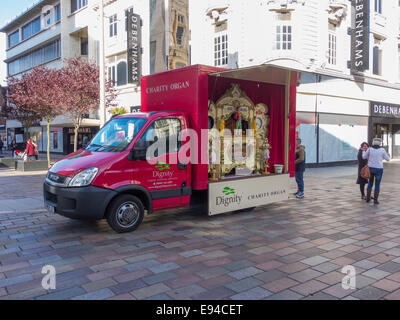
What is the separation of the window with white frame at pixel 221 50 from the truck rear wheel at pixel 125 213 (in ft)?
47.7

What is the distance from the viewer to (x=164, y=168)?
660 cm

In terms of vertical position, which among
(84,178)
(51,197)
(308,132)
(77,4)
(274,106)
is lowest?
(51,197)

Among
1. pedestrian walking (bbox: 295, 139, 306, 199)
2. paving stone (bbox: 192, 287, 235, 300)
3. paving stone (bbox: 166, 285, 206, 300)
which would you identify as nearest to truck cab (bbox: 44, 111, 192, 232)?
Answer: paving stone (bbox: 166, 285, 206, 300)

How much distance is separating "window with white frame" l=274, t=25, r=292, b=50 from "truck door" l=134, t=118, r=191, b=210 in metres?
13.2

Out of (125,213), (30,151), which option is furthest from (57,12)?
(125,213)

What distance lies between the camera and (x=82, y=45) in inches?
1262

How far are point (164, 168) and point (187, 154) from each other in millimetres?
611

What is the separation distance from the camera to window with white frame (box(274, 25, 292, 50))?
18.1 m

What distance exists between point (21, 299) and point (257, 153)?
639cm

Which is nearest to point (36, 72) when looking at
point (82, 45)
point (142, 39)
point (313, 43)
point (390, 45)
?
point (142, 39)

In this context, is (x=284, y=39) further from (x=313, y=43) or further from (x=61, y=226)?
(x=61, y=226)

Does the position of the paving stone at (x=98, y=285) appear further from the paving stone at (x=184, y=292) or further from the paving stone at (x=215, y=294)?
the paving stone at (x=215, y=294)

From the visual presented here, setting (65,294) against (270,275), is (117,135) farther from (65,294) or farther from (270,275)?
(270,275)

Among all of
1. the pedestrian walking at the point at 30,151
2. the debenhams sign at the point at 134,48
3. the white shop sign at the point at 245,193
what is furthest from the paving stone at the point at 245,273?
the debenhams sign at the point at 134,48
